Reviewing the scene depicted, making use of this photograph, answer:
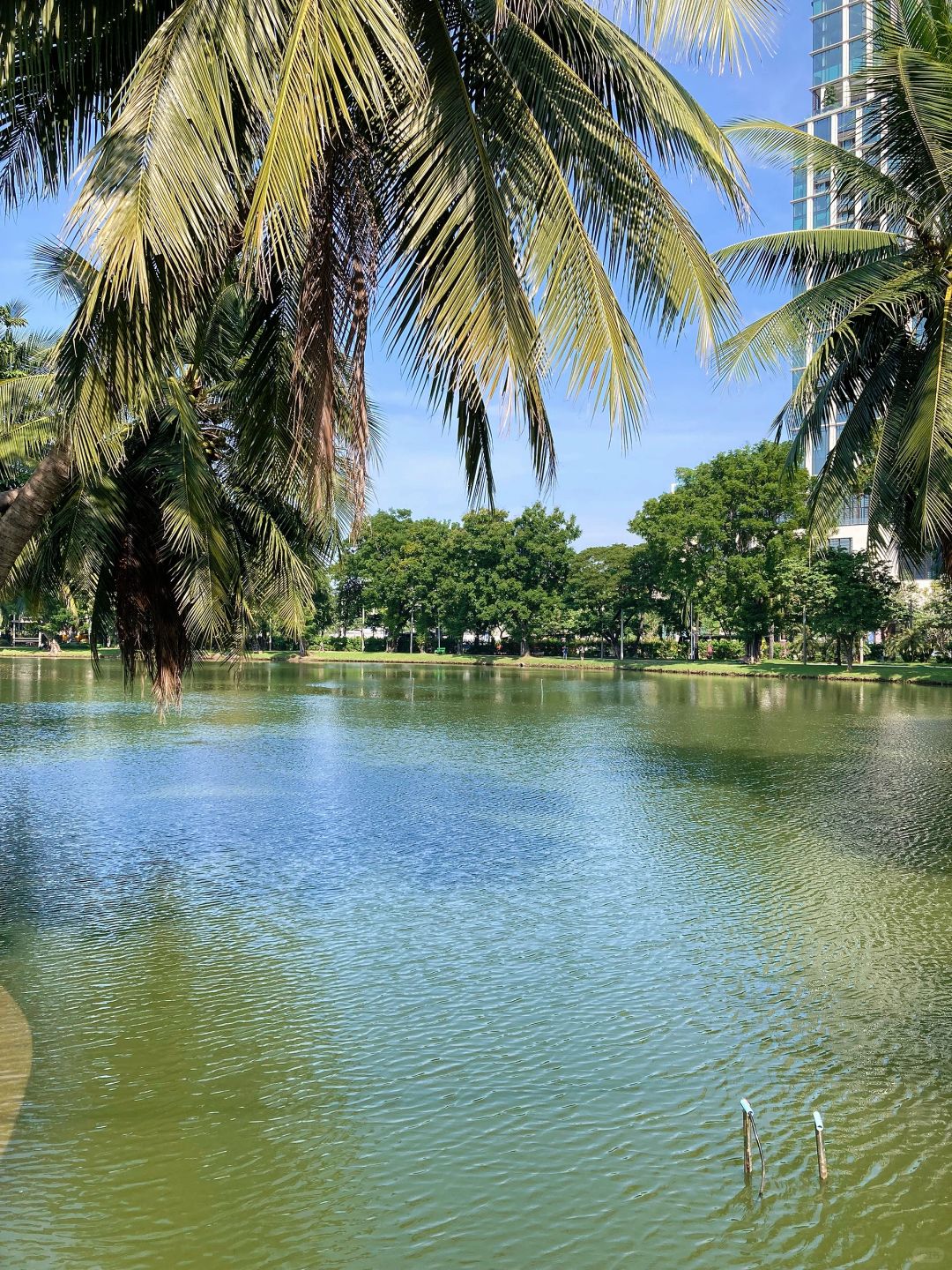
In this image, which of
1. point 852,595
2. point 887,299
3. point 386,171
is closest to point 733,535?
point 852,595

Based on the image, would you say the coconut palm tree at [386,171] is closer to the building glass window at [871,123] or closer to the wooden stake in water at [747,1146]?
the wooden stake in water at [747,1146]

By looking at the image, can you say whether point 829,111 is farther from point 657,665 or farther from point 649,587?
point 657,665

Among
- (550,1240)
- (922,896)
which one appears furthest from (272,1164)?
(922,896)

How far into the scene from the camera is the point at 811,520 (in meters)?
14.2

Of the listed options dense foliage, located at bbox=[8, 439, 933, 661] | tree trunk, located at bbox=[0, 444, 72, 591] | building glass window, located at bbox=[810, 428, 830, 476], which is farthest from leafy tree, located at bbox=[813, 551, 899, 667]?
tree trunk, located at bbox=[0, 444, 72, 591]

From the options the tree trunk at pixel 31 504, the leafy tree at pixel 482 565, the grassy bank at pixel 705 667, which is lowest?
the grassy bank at pixel 705 667

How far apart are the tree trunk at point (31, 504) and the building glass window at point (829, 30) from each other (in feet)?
265

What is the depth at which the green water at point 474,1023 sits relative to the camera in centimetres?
464

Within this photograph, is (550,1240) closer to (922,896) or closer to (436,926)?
(436,926)

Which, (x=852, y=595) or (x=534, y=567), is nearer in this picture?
(x=852, y=595)

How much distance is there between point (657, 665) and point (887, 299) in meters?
47.7

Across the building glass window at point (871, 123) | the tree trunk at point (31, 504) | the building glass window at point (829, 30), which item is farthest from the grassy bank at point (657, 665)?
the building glass window at point (829, 30)

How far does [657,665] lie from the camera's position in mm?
58781

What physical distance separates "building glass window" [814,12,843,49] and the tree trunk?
8068cm
